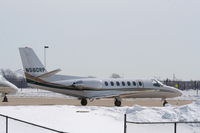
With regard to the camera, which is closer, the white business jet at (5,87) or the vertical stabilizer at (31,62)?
the vertical stabilizer at (31,62)

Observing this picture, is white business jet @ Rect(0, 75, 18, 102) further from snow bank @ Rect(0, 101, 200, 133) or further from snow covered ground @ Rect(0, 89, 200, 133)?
snow bank @ Rect(0, 101, 200, 133)

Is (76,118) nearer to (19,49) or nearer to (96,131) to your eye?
(96,131)

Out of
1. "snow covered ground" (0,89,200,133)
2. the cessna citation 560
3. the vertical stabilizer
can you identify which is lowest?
"snow covered ground" (0,89,200,133)

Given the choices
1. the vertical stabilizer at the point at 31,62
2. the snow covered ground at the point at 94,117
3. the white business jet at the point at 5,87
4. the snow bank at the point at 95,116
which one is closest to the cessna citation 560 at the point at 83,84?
the vertical stabilizer at the point at 31,62

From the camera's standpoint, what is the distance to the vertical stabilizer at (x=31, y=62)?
3901 cm

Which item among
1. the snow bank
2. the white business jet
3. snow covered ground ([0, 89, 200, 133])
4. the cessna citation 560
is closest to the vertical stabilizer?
the cessna citation 560

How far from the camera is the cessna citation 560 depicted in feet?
126

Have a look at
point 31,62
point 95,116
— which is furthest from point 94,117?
point 31,62

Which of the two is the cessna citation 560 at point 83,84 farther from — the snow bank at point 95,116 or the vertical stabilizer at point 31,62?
the snow bank at point 95,116

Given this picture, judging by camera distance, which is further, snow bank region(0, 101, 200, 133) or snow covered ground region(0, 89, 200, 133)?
snow bank region(0, 101, 200, 133)

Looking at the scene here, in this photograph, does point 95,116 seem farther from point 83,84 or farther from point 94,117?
point 83,84

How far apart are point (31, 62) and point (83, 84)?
4633 millimetres

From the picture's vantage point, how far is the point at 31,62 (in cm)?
3925

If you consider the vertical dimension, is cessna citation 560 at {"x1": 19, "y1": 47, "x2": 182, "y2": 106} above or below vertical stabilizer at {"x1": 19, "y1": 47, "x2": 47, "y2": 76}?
below
